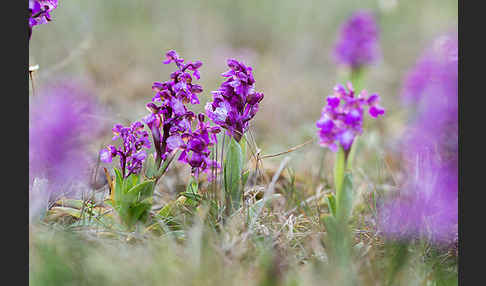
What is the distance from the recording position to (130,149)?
7.21 ft

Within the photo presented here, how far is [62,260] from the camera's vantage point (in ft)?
5.68

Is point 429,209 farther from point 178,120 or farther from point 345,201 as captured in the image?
point 178,120

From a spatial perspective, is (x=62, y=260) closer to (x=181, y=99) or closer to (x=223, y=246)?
(x=223, y=246)

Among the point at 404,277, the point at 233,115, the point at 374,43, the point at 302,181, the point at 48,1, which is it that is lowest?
the point at 404,277

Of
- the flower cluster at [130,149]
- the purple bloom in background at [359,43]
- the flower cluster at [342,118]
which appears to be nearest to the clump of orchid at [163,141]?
the flower cluster at [130,149]

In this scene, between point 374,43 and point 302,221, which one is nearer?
point 302,221

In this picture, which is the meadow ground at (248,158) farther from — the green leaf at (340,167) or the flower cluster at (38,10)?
the flower cluster at (38,10)

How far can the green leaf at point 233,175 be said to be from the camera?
2.21 metres

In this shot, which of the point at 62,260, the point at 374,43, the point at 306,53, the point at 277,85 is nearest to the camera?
the point at 62,260

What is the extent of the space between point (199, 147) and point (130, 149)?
301 millimetres

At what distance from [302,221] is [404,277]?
0.63 meters

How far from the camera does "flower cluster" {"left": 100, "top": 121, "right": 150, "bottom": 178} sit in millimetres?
2176

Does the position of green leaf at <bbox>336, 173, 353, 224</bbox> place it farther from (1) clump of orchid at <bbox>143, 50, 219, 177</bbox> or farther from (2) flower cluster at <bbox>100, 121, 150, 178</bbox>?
(2) flower cluster at <bbox>100, 121, 150, 178</bbox>

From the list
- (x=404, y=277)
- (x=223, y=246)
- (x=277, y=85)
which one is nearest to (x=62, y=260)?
(x=223, y=246)
